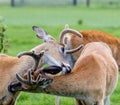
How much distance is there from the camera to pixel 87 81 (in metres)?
8.00

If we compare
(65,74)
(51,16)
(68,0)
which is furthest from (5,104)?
(68,0)

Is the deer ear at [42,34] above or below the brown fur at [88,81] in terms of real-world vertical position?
above

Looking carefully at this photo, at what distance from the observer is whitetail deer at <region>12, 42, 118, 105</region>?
7.73m

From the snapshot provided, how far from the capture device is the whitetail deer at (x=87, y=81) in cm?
773

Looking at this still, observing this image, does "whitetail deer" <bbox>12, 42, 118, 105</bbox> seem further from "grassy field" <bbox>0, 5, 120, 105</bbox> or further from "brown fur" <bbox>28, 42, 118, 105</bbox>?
"grassy field" <bbox>0, 5, 120, 105</bbox>

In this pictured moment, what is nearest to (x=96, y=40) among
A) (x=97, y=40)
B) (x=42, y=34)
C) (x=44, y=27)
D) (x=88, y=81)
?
(x=97, y=40)

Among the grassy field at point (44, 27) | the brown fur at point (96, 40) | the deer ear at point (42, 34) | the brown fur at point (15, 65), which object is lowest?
the grassy field at point (44, 27)

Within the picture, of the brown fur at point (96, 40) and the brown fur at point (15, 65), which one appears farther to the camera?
the brown fur at point (96, 40)

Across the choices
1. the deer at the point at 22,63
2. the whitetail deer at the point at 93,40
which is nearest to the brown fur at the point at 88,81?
Result: the deer at the point at 22,63

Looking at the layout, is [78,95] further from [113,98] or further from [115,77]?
[113,98]

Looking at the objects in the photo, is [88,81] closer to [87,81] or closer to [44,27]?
[87,81]

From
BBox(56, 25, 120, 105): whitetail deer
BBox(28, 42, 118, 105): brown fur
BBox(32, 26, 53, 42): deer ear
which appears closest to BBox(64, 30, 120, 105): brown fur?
BBox(56, 25, 120, 105): whitetail deer

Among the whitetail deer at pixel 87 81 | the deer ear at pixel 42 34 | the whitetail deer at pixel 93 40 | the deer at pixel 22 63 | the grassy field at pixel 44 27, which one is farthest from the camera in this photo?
the grassy field at pixel 44 27

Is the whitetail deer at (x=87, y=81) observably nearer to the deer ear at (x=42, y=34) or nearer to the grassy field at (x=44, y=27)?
the deer ear at (x=42, y=34)
